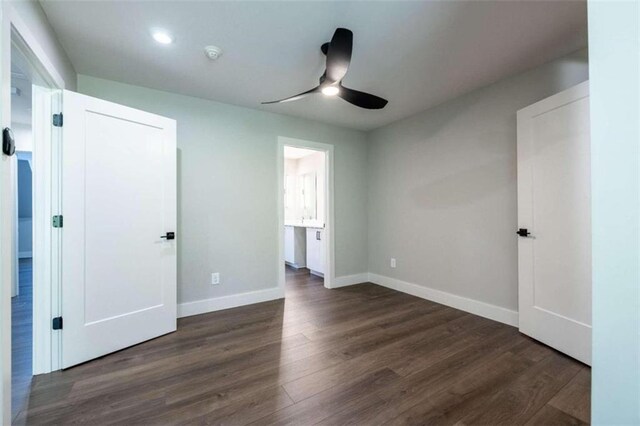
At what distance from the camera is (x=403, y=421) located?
4.64ft

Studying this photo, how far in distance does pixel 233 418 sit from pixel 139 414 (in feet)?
1.75

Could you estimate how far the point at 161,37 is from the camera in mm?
1962

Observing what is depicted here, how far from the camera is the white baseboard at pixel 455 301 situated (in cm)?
263

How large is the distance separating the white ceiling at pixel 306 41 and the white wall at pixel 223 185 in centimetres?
18

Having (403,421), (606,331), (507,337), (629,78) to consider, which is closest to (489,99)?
(507,337)

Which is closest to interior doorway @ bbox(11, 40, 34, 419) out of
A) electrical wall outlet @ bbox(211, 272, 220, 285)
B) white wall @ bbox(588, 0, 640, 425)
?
electrical wall outlet @ bbox(211, 272, 220, 285)

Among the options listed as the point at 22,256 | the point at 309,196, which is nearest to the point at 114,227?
the point at 309,196

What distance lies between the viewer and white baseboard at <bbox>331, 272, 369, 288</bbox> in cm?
398

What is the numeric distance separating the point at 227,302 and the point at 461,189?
300cm

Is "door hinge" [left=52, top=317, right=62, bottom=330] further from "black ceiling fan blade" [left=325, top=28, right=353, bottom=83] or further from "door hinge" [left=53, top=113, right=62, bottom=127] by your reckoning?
"black ceiling fan blade" [left=325, top=28, right=353, bottom=83]

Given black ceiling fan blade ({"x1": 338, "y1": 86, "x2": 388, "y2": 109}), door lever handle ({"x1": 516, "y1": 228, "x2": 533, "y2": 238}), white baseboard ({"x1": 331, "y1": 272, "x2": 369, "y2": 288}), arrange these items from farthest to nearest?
white baseboard ({"x1": 331, "y1": 272, "x2": 369, "y2": 288}) → door lever handle ({"x1": 516, "y1": 228, "x2": 533, "y2": 238}) → black ceiling fan blade ({"x1": 338, "y1": 86, "x2": 388, "y2": 109})

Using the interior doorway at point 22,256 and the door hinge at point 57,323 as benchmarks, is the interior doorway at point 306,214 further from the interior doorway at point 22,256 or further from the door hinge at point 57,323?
the interior doorway at point 22,256

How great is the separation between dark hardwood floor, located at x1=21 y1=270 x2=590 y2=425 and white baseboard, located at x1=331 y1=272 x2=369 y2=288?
1251 mm

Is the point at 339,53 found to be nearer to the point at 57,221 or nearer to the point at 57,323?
the point at 57,221
